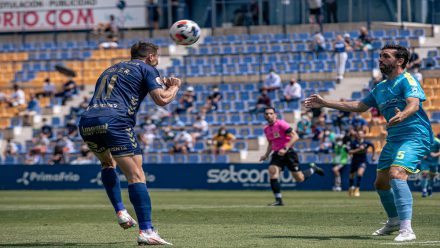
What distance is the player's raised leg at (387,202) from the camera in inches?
503

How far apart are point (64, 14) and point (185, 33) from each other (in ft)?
117

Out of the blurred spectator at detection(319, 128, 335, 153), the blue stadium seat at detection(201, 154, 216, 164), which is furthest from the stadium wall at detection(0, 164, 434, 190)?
the blurred spectator at detection(319, 128, 335, 153)

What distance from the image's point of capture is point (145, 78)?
1188cm

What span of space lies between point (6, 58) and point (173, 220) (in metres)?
33.1

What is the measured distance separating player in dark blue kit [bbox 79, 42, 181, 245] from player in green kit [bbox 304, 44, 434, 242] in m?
2.11

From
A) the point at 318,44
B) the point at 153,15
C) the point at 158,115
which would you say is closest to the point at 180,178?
the point at 158,115

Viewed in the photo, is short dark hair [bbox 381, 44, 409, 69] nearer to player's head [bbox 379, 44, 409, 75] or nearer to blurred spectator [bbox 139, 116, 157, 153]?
player's head [bbox 379, 44, 409, 75]

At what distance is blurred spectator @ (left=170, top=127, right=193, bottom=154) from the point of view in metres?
37.0

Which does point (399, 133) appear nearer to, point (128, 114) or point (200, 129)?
point (128, 114)

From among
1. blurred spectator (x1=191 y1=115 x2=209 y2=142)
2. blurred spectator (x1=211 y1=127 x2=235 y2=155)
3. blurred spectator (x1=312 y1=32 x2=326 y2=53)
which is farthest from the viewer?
blurred spectator (x1=312 y1=32 x2=326 y2=53)

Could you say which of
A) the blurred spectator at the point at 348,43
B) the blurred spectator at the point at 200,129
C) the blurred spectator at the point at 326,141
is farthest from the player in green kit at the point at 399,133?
the blurred spectator at the point at 348,43

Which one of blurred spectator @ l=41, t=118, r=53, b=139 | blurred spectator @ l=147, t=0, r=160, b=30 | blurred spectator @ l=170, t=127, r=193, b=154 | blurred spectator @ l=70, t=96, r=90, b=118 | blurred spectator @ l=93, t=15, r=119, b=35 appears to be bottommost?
blurred spectator @ l=170, t=127, r=193, b=154

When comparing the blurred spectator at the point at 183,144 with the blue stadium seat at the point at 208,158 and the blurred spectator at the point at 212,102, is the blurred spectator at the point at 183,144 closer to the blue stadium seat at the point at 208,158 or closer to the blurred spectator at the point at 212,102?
the blue stadium seat at the point at 208,158

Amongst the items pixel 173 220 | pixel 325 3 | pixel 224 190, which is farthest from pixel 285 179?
pixel 173 220
